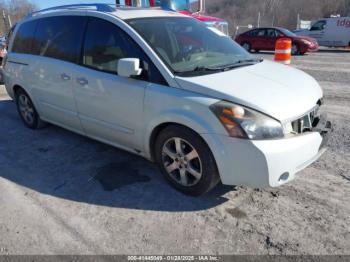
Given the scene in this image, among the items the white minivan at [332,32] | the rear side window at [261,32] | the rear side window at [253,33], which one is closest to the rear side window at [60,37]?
the rear side window at [261,32]

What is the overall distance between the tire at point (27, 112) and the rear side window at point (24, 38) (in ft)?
2.21

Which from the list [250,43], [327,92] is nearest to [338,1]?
[250,43]

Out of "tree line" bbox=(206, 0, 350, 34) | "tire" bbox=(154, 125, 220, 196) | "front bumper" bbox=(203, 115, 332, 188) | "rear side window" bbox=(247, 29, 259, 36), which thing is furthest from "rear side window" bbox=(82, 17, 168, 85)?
"tree line" bbox=(206, 0, 350, 34)

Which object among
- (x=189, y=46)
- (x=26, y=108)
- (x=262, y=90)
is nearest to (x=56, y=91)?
(x=26, y=108)

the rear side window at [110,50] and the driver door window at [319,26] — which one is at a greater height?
the rear side window at [110,50]

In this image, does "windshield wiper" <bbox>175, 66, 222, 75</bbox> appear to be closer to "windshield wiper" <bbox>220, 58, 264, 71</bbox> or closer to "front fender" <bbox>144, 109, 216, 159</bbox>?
"windshield wiper" <bbox>220, 58, 264, 71</bbox>

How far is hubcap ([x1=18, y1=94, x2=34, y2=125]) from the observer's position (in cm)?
555

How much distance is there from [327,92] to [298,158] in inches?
206

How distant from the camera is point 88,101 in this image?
163 inches

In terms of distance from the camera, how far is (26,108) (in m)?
5.67

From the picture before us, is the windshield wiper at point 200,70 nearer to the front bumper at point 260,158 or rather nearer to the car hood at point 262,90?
the car hood at point 262,90

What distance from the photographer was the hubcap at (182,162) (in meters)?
3.36

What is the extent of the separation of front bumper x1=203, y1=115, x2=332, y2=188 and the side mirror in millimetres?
996

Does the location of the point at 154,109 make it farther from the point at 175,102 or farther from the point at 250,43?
the point at 250,43
